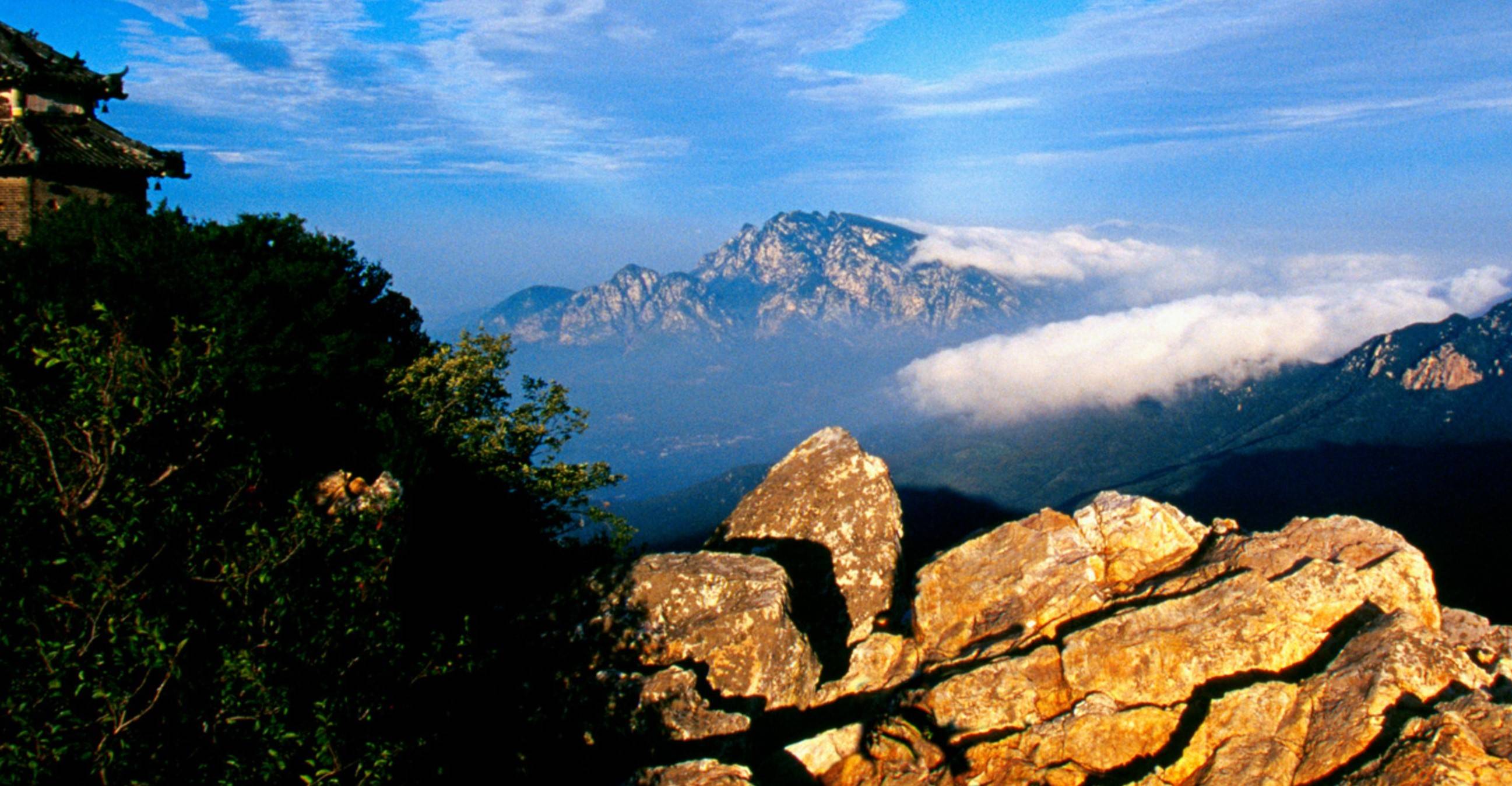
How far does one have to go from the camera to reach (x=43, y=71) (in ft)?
134

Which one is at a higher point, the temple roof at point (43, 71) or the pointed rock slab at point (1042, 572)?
the temple roof at point (43, 71)

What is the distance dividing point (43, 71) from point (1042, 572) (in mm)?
53196

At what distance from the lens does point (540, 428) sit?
3372 centimetres

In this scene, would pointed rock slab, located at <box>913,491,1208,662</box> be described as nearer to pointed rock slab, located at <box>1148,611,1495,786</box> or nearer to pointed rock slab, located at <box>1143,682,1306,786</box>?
pointed rock slab, located at <box>1143,682,1306,786</box>

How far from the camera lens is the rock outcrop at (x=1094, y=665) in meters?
15.8

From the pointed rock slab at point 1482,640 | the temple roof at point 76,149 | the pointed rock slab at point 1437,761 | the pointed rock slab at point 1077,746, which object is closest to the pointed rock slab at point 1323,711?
the pointed rock slab at point 1437,761

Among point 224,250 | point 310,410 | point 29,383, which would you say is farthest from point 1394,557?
point 224,250

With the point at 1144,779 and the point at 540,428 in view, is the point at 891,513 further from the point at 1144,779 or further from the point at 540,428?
the point at 540,428

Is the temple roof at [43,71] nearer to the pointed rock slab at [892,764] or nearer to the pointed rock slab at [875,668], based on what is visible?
the pointed rock slab at [875,668]

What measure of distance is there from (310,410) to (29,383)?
12.4 metres

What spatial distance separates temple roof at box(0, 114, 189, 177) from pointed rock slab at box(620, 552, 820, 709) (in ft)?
126

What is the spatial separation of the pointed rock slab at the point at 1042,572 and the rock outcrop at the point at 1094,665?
0.23 feet

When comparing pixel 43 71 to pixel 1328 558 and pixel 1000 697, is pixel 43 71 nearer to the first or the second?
pixel 1000 697

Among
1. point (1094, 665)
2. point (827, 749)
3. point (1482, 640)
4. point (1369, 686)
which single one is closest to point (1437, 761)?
point (1369, 686)
